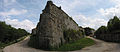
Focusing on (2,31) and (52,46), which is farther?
(2,31)

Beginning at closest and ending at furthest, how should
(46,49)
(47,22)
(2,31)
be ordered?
(46,49)
(47,22)
(2,31)

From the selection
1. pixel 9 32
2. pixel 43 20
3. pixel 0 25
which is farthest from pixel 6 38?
pixel 43 20

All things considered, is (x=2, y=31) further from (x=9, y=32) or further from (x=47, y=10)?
(x=47, y=10)

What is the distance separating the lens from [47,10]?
14.6 m

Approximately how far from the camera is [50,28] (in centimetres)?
1374

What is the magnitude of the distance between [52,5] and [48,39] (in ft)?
17.6

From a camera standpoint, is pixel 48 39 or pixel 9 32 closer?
pixel 48 39

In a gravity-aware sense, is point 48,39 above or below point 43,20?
below

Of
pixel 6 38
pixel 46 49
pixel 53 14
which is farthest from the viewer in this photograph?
pixel 6 38

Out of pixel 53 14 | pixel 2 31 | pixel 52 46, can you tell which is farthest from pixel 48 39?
pixel 2 31

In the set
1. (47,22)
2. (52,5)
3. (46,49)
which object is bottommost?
(46,49)

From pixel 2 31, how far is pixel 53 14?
102 feet

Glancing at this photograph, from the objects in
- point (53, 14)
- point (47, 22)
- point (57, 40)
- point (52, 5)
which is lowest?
point (57, 40)

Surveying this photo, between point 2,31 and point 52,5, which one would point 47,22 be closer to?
point 52,5
